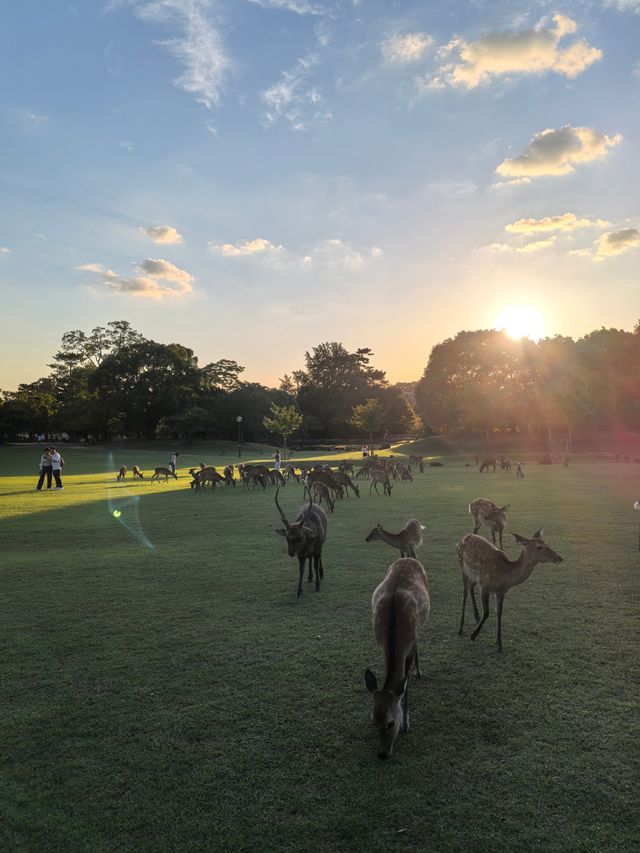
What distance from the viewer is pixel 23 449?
61.2 meters

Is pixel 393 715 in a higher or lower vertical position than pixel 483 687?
higher

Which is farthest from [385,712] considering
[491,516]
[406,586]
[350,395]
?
[350,395]

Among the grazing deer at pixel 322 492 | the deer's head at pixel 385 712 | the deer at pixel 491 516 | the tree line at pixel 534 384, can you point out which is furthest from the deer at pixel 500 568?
the tree line at pixel 534 384

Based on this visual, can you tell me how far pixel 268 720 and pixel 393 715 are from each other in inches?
50.8

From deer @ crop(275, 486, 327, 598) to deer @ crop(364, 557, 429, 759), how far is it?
2.75 meters

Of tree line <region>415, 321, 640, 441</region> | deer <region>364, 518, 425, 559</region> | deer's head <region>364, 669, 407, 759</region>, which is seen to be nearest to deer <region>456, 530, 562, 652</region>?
deer <region>364, 518, 425, 559</region>

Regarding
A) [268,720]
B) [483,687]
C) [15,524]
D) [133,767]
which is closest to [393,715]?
[268,720]

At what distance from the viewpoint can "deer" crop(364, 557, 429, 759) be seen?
3.89 metres

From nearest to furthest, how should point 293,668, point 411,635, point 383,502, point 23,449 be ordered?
point 411,635, point 293,668, point 383,502, point 23,449

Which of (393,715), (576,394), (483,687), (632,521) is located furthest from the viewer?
(576,394)

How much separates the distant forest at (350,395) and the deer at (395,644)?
53442mm

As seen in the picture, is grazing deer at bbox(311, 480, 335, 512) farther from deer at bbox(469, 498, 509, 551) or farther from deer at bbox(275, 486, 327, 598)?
deer at bbox(275, 486, 327, 598)

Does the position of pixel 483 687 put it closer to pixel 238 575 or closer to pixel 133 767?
pixel 133 767

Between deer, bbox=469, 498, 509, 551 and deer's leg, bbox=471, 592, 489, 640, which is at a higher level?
deer, bbox=469, 498, 509, 551
